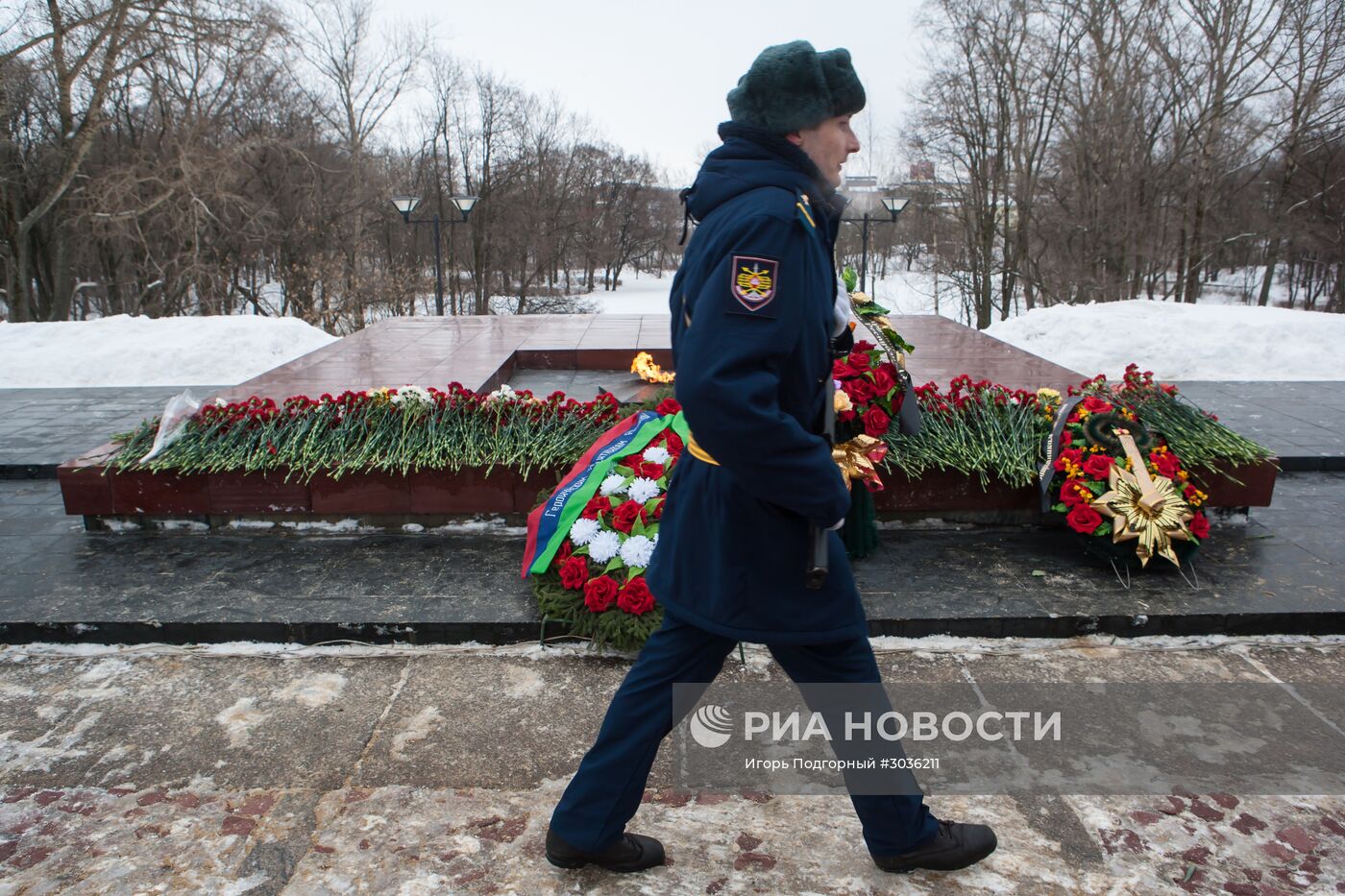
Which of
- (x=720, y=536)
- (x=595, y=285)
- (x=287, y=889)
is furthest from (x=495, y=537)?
(x=595, y=285)

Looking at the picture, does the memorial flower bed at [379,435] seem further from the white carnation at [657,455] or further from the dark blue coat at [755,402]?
the dark blue coat at [755,402]

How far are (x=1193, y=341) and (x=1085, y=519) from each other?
5.92 metres

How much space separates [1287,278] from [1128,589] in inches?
1456

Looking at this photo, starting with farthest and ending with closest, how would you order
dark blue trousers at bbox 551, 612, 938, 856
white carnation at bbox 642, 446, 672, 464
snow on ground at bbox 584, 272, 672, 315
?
snow on ground at bbox 584, 272, 672, 315 → white carnation at bbox 642, 446, 672, 464 → dark blue trousers at bbox 551, 612, 938, 856

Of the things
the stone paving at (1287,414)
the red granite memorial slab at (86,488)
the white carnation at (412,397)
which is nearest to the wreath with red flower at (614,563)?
the white carnation at (412,397)

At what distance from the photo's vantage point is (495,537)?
12.7 feet

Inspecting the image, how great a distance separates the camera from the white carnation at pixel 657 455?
342 cm

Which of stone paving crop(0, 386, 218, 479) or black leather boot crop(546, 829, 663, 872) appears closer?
black leather boot crop(546, 829, 663, 872)

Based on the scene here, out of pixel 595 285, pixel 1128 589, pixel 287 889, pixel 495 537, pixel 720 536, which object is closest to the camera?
pixel 720 536

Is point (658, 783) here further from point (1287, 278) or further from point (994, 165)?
point (1287, 278)

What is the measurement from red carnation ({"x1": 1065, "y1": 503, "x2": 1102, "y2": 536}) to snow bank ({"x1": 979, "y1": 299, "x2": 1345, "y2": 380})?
504cm

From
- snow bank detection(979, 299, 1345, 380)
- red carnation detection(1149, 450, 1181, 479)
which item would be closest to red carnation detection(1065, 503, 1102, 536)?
A: red carnation detection(1149, 450, 1181, 479)

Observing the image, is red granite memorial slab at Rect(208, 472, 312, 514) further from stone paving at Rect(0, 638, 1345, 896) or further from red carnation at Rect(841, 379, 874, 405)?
red carnation at Rect(841, 379, 874, 405)

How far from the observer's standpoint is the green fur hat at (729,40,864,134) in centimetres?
156
